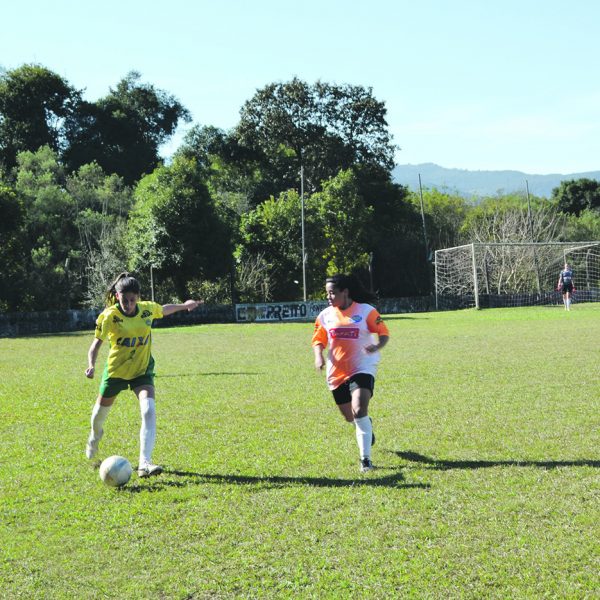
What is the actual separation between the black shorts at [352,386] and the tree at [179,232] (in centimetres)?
3672

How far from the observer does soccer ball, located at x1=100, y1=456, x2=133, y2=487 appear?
714 centimetres

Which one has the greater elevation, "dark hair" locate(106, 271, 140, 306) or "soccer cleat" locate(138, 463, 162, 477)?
"dark hair" locate(106, 271, 140, 306)

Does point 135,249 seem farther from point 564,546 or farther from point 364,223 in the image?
point 564,546

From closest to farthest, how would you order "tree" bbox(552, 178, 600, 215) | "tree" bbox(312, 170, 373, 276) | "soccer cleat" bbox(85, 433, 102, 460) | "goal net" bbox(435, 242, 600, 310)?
1. "soccer cleat" bbox(85, 433, 102, 460)
2. "goal net" bbox(435, 242, 600, 310)
3. "tree" bbox(312, 170, 373, 276)
4. "tree" bbox(552, 178, 600, 215)

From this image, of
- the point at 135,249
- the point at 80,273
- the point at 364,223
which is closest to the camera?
the point at 135,249

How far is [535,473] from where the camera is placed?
287 inches

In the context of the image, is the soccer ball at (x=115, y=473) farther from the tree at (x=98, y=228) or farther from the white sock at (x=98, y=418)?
the tree at (x=98, y=228)

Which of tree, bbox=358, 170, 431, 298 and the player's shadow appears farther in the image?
tree, bbox=358, 170, 431, 298

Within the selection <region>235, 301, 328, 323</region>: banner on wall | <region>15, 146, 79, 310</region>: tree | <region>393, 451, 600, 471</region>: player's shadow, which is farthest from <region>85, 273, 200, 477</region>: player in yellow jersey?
<region>15, 146, 79, 310</region>: tree

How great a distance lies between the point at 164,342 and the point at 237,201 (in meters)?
31.6

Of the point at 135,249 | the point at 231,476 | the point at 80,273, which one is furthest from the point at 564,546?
the point at 80,273

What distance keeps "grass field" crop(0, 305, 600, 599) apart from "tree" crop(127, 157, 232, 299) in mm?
30374

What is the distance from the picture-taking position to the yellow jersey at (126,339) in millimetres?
7980

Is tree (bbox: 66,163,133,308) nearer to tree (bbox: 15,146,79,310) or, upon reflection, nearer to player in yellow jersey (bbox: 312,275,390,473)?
tree (bbox: 15,146,79,310)
